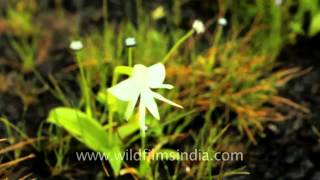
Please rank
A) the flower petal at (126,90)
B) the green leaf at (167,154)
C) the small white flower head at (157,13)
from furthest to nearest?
1. the small white flower head at (157,13)
2. the green leaf at (167,154)
3. the flower petal at (126,90)

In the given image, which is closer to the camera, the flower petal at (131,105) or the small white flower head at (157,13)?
the flower petal at (131,105)

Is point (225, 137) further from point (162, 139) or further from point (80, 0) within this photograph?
point (80, 0)

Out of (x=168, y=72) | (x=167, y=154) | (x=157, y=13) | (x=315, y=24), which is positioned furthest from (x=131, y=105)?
(x=315, y=24)

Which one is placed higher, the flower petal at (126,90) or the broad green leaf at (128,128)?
the flower petal at (126,90)

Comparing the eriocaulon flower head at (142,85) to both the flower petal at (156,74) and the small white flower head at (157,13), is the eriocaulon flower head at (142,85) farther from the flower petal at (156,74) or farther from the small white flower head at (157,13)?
the small white flower head at (157,13)

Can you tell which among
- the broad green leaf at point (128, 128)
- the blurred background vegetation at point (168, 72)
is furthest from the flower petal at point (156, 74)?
the broad green leaf at point (128, 128)

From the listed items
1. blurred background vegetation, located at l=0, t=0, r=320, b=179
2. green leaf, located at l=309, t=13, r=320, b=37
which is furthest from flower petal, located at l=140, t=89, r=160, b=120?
green leaf, located at l=309, t=13, r=320, b=37
